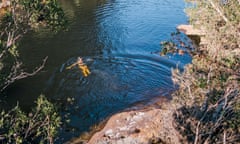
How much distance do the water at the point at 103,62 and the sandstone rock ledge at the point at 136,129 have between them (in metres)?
2.20

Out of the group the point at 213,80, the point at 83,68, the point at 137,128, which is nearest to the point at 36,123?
the point at 213,80

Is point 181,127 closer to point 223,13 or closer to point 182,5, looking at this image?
point 223,13

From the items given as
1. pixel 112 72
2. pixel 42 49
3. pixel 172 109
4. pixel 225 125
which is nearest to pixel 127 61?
pixel 112 72

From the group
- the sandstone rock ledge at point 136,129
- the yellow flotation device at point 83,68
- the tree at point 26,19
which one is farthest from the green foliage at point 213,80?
the yellow flotation device at point 83,68

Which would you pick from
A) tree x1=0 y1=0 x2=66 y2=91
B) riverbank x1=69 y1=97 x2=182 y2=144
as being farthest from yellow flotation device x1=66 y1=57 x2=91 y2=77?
tree x1=0 y1=0 x2=66 y2=91

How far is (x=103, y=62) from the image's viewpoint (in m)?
35.1

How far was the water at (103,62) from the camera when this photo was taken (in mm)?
27812

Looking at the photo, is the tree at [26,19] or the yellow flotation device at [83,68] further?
the yellow flotation device at [83,68]

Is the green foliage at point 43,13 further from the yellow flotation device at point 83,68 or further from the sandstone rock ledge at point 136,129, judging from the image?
the yellow flotation device at point 83,68

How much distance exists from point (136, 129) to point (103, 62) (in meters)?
14.9

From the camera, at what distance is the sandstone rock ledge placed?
1824 centimetres

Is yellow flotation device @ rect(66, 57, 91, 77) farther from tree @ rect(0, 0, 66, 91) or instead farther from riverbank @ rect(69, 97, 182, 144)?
tree @ rect(0, 0, 66, 91)

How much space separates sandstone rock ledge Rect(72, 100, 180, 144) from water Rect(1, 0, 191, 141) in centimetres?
220

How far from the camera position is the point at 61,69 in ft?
112
